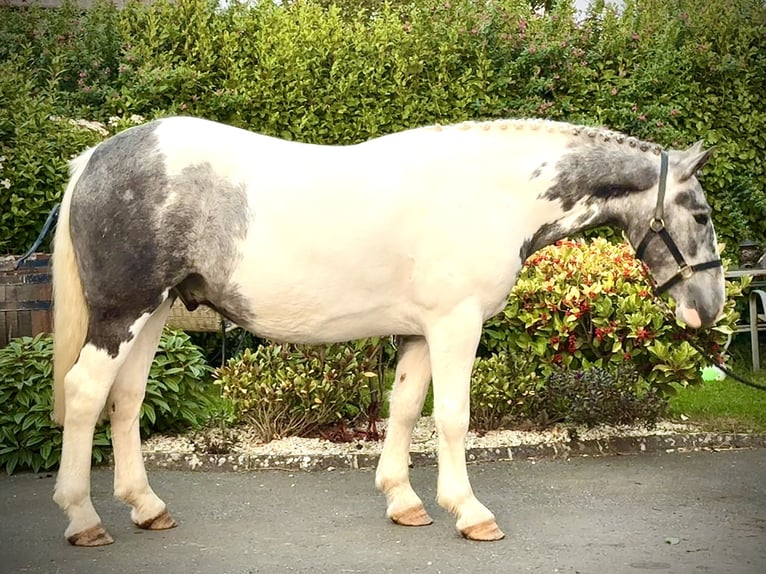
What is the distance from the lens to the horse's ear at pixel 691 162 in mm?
5652

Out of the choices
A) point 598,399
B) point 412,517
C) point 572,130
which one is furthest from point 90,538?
point 598,399

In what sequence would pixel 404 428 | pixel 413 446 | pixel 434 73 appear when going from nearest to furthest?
pixel 404 428 → pixel 413 446 → pixel 434 73

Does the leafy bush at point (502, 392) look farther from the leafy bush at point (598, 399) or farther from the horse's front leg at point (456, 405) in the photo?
the horse's front leg at point (456, 405)

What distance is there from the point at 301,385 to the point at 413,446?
843 mm

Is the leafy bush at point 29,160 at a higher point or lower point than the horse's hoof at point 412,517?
higher

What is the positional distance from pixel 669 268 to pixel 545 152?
0.85 m

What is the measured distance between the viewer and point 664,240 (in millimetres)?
5789

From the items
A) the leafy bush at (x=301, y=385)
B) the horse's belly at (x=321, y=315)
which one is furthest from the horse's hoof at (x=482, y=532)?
the leafy bush at (x=301, y=385)

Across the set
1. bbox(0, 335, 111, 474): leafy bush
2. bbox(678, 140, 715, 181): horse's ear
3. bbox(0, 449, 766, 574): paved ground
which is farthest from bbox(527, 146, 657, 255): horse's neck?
bbox(0, 335, 111, 474): leafy bush

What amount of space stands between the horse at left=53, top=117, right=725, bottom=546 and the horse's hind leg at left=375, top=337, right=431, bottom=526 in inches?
9.8

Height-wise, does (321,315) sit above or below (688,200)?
below

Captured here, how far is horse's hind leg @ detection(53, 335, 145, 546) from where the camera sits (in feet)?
18.1

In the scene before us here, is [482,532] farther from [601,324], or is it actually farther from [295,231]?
[601,324]

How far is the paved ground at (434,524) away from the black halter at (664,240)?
1.30 metres
